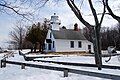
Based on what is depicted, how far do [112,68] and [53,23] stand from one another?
1756 inches

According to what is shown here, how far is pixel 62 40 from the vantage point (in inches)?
2317

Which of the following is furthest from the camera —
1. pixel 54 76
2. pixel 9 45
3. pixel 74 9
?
pixel 9 45

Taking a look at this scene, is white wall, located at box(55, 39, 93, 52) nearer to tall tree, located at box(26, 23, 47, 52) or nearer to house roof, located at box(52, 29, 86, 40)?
house roof, located at box(52, 29, 86, 40)

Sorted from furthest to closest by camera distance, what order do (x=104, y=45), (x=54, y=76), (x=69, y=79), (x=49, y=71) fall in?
(x=104, y=45) < (x=49, y=71) < (x=54, y=76) < (x=69, y=79)

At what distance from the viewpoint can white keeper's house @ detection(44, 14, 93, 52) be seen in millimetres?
58425

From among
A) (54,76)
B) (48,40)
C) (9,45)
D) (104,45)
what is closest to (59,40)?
(48,40)

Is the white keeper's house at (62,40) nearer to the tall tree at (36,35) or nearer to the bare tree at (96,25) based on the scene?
the tall tree at (36,35)

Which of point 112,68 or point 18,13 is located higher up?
point 18,13

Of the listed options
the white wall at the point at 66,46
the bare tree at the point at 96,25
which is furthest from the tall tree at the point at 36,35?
the bare tree at the point at 96,25

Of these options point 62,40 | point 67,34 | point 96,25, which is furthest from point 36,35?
point 96,25

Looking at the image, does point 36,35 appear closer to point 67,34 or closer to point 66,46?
point 67,34

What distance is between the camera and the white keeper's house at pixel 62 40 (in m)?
58.4

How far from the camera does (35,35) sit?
6019cm

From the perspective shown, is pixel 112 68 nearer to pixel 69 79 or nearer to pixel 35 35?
pixel 69 79
